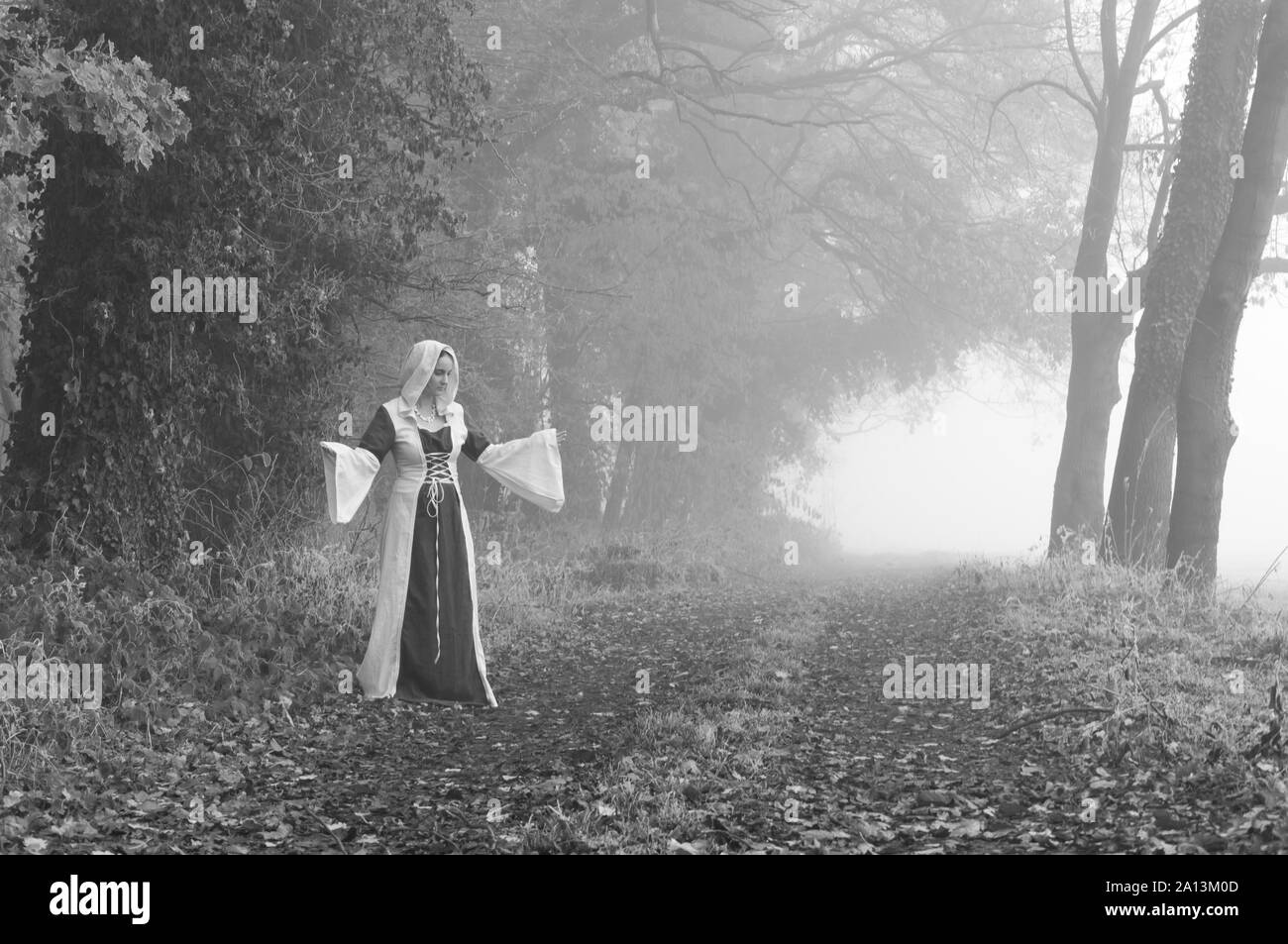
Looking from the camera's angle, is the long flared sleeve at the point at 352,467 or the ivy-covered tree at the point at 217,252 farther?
the ivy-covered tree at the point at 217,252

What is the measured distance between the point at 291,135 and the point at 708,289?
14.5m

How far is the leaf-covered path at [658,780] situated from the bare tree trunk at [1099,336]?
26.4ft

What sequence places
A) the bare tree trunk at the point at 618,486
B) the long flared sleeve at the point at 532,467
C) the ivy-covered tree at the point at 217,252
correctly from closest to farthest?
1. the ivy-covered tree at the point at 217,252
2. the long flared sleeve at the point at 532,467
3. the bare tree trunk at the point at 618,486

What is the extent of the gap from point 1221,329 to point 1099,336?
5525mm

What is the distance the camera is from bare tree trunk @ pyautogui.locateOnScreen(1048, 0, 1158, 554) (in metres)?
17.4

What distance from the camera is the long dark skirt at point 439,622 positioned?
30.1 feet

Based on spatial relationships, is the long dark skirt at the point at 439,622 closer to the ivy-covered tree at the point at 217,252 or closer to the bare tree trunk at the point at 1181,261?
the ivy-covered tree at the point at 217,252

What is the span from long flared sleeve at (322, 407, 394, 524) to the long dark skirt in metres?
0.52

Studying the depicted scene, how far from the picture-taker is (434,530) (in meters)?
9.41

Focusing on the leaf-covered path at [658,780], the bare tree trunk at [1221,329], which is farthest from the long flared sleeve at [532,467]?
the bare tree trunk at [1221,329]

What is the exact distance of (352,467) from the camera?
350 inches

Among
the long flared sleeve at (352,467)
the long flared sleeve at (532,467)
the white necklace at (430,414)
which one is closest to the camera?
the long flared sleeve at (352,467)
